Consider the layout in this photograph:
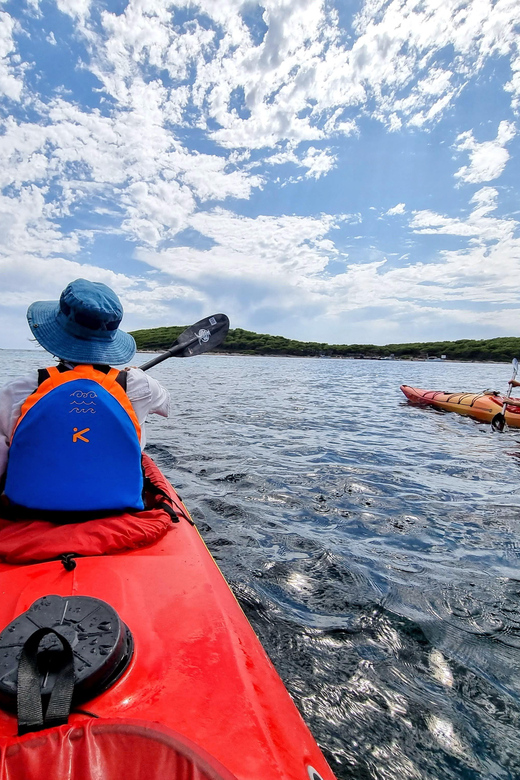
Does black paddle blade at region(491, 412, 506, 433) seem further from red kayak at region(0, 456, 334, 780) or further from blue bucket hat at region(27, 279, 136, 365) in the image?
blue bucket hat at region(27, 279, 136, 365)

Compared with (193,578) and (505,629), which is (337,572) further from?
(193,578)

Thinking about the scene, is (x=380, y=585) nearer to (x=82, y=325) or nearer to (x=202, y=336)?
(x=82, y=325)

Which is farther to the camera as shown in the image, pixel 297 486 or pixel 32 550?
pixel 297 486

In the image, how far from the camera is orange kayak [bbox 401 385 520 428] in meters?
12.6

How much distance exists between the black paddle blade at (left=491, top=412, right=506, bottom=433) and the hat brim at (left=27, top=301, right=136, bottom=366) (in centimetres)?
1202

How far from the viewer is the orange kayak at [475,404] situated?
1262cm

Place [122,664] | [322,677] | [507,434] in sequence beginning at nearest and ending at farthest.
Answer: [122,664]
[322,677]
[507,434]

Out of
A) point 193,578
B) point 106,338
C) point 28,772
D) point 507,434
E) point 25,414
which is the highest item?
point 106,338

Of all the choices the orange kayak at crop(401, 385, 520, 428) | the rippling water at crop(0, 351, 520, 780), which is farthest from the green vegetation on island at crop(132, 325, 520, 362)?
the rippling water at crop(0, 351, 520, 780)

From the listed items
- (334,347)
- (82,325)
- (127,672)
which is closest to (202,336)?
(82,325)

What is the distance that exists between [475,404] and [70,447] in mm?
14105

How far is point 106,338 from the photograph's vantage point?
9.46 feet

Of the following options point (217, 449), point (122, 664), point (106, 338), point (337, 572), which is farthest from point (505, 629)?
point (217, 449)

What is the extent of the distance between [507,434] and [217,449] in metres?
8.14
